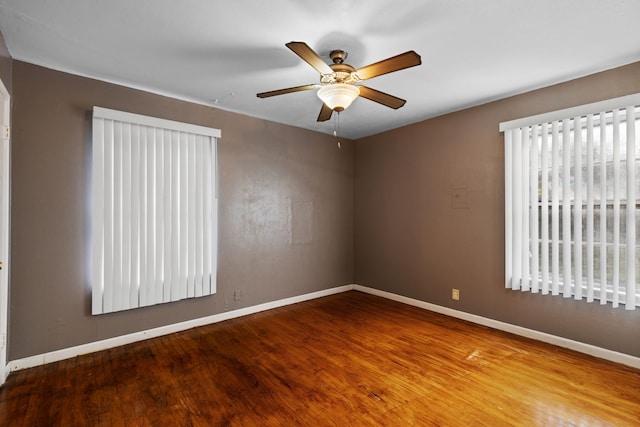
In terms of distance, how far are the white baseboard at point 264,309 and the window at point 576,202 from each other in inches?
18.0

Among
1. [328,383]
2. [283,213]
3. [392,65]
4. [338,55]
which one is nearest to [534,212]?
[392,65]

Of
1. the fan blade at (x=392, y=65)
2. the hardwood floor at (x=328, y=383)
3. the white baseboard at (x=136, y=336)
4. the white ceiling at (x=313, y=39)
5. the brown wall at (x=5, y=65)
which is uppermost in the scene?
the white ceiling at (x=313, y=39)

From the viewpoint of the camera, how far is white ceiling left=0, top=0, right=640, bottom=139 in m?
A: 1.93

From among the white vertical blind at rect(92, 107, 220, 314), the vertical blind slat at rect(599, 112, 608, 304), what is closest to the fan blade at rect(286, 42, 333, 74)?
the white vertical blind at rect(92, 107, 220, 314)

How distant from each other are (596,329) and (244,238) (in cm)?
380

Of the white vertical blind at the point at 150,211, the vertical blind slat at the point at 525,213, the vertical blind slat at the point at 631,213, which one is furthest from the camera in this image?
the vertical blind slat at the point at 525,213

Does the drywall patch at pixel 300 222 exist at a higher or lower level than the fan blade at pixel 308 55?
lower

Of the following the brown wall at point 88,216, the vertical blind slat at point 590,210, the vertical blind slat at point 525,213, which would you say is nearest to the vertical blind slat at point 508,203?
the vertical blind slat at point 525,213

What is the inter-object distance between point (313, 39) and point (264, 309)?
10.8 feet

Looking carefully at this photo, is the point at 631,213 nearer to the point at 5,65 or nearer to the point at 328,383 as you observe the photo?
the point at 328,383

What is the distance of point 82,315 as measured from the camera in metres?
2.87

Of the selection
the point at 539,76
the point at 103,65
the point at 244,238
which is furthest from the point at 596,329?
the point at 103,65

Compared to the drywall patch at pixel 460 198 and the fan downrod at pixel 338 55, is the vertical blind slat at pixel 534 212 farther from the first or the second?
the fan downrod at pixel 338 55

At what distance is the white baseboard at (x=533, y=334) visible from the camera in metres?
2.65
